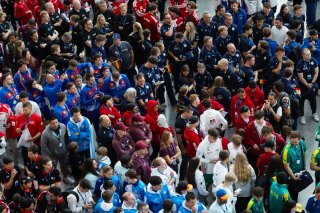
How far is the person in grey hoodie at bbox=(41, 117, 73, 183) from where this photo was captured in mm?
11430

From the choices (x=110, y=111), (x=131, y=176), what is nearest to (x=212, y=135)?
(x=131, y=176)

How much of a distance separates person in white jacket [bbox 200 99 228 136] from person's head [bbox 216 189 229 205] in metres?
2.21

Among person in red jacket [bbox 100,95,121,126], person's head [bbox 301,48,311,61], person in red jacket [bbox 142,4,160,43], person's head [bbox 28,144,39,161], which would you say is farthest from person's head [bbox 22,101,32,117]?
person's head [bbox 301,48,311,61]

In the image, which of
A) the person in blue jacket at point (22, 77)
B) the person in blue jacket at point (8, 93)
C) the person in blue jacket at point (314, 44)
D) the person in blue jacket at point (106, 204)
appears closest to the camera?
the person in blue jacket at point (106, 204)

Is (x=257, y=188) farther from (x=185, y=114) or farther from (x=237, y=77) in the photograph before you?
(x=237, y=77)

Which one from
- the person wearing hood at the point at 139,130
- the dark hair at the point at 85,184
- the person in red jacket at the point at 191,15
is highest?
the person in red jacket at the point at 191,15

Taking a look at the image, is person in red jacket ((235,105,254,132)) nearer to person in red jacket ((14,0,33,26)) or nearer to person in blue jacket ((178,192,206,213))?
person in blue jacket ((178,192,206,213))

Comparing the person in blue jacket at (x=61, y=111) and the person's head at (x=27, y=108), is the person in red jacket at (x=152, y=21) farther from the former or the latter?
the person's head at (x=27, y=108)

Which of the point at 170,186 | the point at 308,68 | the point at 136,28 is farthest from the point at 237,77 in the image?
the point at 170,186

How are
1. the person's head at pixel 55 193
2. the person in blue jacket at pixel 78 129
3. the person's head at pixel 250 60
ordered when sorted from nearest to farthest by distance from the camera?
the person's head at pixel 55 193 < the person in blue jacket at pixel 78 129 < the person's head at pixel 250 60

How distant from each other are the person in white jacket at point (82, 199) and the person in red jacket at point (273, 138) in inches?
111

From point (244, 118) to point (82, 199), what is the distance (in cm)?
322

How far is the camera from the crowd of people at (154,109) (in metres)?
10.1

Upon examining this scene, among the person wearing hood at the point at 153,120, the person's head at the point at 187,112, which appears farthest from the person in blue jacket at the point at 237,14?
the person's head at the point at 187,112
